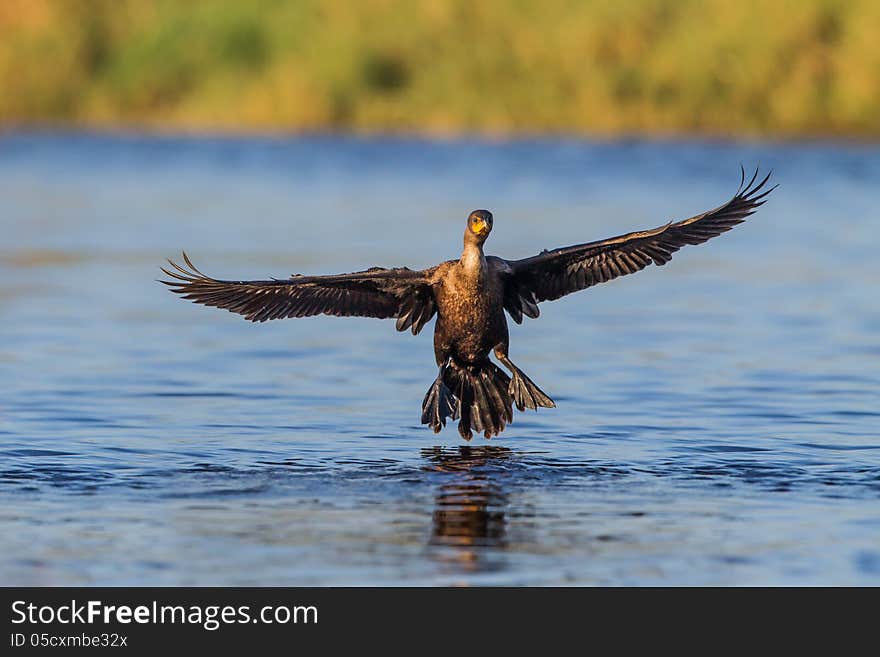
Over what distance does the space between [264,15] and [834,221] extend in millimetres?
21528

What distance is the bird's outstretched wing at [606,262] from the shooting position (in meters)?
11.2

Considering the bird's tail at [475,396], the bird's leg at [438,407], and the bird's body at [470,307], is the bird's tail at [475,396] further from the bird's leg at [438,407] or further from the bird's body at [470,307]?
the bird's body at [470,307]

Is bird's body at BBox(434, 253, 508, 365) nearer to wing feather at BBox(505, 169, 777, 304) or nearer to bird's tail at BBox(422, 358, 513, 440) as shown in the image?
bird's tail at BBox(422, 358, 513, 440)

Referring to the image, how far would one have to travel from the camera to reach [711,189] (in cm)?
2941

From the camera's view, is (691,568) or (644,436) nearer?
(691,568)

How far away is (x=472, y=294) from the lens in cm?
1076

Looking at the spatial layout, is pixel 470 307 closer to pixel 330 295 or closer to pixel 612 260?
pixel 330 295

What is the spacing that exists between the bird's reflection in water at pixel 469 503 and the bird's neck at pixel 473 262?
104 centimetres

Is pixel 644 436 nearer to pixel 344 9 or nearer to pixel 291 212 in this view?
pixel 291 212

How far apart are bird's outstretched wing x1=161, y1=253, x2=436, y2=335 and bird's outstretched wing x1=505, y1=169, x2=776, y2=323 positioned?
1.74 feet

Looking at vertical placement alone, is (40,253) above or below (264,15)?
below

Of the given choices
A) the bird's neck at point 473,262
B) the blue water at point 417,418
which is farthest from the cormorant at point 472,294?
the blue water at point 417,418

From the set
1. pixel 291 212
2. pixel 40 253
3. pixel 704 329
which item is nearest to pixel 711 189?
pixel 291 212

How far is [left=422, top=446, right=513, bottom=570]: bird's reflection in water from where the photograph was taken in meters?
8.63
